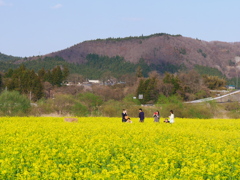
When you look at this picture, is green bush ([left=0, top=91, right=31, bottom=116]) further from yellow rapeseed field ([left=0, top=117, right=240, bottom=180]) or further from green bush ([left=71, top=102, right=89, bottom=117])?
yellow rapeseed field ([left=0, top=117, right=240, bottom=180])

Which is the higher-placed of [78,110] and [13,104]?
[13,104]

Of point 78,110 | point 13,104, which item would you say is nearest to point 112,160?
point 13,104

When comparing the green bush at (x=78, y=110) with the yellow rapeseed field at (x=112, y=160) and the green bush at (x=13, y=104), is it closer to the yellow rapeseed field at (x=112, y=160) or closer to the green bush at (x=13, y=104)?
the green bush at (x=13, y=104)

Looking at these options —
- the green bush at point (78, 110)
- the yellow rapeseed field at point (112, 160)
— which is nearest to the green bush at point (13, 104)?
the green bush at point (78, 110)

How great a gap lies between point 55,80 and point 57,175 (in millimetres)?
116587

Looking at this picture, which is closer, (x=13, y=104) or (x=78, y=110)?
(x=13, y=104)

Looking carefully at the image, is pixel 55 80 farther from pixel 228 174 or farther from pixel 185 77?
pixel 228 174

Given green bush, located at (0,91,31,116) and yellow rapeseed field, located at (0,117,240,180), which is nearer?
yellow rapeseed field, located at (0,117,240,180)

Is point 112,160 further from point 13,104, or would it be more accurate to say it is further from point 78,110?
point 78,110

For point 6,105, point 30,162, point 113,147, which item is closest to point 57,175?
point 30,162

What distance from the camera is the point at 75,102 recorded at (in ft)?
197

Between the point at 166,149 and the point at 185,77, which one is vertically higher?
the point at 185,77

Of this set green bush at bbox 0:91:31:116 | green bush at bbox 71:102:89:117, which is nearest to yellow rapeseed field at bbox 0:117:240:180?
green bush at bbox 0:91:31:116

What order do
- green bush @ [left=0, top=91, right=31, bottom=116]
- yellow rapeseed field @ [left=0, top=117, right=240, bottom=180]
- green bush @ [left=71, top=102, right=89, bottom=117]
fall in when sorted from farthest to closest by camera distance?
green bush @ [left=71, top=102, right=89, bottom=117]
green bush @ [left=0, top=91, right=31, bottom=116]
yellow rapeseed field @ [left=0, top=117, right=240, bottom=180]
